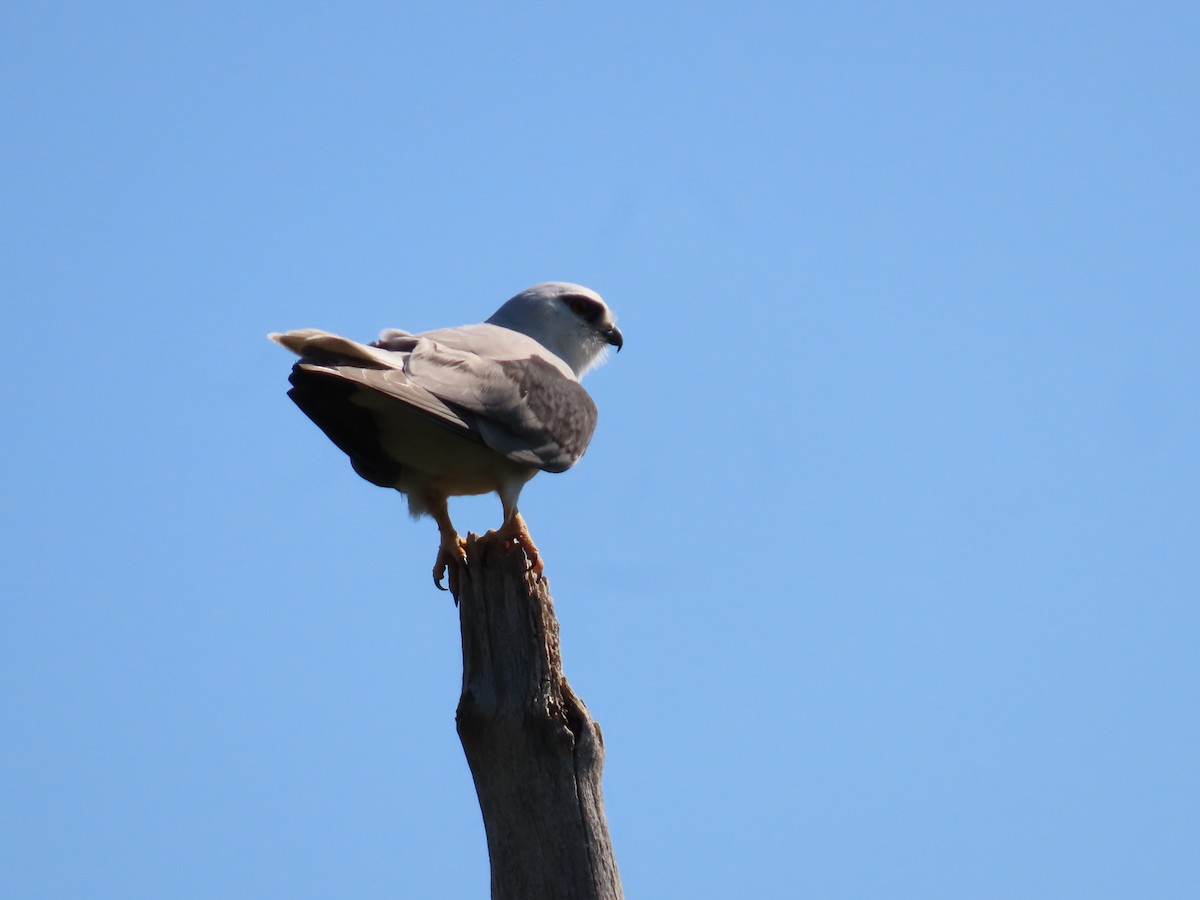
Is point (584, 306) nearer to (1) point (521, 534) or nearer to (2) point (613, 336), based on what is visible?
(2) point (613, 336)

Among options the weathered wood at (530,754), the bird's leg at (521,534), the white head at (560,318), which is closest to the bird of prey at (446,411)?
the bird's leg at (521,534)

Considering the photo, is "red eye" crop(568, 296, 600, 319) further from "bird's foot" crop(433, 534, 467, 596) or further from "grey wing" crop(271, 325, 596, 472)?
"bird's foot" crop(433, 534, 467, 596)

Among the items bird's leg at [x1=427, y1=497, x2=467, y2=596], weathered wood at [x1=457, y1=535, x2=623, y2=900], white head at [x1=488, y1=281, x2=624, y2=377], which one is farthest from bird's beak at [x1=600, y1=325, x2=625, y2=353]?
weathered wood at [x1=457, y1=535, x2=623, y2=900]

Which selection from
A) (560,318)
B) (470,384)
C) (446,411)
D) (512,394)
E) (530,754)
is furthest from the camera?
(560,318)

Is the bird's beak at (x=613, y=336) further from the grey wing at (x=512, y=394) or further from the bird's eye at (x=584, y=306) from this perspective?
the grey wing at (x=512, y=394)

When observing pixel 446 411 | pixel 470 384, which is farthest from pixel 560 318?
pixel 446 411

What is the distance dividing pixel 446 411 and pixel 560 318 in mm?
2571

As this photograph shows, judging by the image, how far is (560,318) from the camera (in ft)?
27.0

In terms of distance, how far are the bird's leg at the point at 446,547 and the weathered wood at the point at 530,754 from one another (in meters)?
1.56

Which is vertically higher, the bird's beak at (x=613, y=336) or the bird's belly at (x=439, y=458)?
A: the bird's beak at (x=613, y=336)

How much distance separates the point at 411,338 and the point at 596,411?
127 centimetres

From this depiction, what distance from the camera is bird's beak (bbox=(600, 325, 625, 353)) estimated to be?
8.56 meters

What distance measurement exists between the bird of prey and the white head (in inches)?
26.1

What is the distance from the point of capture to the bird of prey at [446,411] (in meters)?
5.59
